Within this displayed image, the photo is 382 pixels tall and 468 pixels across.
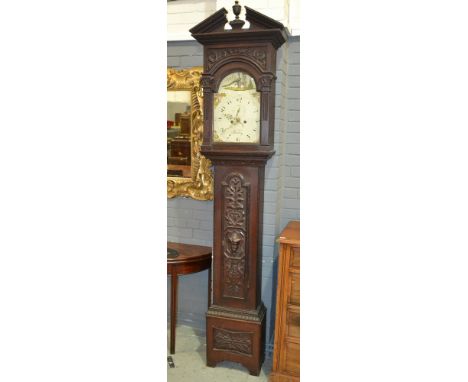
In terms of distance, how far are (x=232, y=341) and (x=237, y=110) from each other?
146 centimetres

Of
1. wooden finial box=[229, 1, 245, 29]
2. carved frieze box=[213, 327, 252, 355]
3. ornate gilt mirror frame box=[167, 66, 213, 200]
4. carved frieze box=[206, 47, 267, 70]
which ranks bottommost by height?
carved frieze box=[213, 327, 252, 355]

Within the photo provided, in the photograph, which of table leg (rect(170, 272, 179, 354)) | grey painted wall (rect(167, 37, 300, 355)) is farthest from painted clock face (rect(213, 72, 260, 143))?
table leg (rect(170, 272, 179, 354))

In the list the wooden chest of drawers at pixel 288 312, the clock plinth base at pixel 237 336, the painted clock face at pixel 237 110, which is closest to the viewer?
the wooden chest of drawers at pixel 288 312

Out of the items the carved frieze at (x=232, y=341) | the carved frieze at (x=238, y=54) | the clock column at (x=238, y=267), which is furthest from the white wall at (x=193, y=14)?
the carved frieze at (x=232, y=341)

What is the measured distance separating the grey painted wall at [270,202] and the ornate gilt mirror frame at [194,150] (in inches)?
2.6

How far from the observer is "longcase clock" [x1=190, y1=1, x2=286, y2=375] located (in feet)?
7.92

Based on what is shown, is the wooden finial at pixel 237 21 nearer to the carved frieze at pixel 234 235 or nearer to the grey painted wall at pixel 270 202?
the grey painted wall at pixel 270 202

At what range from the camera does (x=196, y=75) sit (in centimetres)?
293

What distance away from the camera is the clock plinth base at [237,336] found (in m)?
2.60

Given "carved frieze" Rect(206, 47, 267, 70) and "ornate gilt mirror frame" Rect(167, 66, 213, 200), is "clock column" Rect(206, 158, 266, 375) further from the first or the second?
"carved frieze" Rect(206, 47, 267, 70)

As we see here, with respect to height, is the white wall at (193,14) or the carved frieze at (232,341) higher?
the white wall at (193,14)

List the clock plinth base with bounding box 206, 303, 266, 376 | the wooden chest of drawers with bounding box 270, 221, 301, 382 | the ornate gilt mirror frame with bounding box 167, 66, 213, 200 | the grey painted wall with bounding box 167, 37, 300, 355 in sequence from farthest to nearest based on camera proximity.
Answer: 1. the ornate gilt mirror frame with bounding box 167, 66, 213, 200
2. the grey painted wall with bounding box 167, 37, 300, 355
3. the clock plinth base with bounding box 206, 303, 266, 376
4. the wooden chest of drawers with bounding box 270, 221, 301, 382
